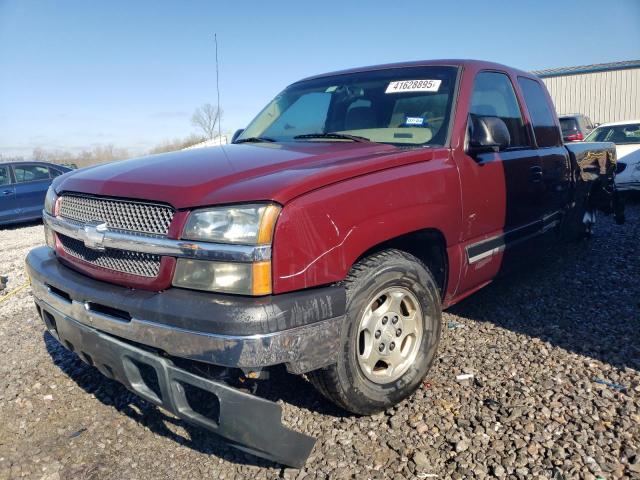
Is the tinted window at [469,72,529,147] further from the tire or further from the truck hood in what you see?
the tire

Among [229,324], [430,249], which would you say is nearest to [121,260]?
[229,324]

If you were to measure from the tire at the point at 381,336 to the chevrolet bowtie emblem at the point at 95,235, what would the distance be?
115 cm

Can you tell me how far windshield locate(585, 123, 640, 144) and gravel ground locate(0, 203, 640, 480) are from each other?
7184 millimetres

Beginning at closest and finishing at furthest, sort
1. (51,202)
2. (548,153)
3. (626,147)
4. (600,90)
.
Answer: (51,202) < (548,153) < (626,147) < (600,90)

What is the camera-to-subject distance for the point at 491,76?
3.60m

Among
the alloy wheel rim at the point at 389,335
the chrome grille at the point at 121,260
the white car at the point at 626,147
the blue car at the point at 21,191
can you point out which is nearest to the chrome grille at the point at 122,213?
the chrome grille at the point at 121,260

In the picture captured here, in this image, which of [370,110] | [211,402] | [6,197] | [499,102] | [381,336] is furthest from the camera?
[6,197]

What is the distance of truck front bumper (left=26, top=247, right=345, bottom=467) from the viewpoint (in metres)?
1.88

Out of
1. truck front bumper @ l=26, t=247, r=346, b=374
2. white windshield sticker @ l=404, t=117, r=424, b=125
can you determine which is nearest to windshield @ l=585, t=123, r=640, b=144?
white windshield sticker @ l=404, t=117, r=424, b=125

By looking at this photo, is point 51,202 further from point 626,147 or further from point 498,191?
point 626,147

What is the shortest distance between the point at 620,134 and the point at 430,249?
9.07 m

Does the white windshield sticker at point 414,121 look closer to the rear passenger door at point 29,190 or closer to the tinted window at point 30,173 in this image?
the rear passenger door at point 29,190

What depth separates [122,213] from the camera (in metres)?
2.26

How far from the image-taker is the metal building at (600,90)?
82.6 feet
